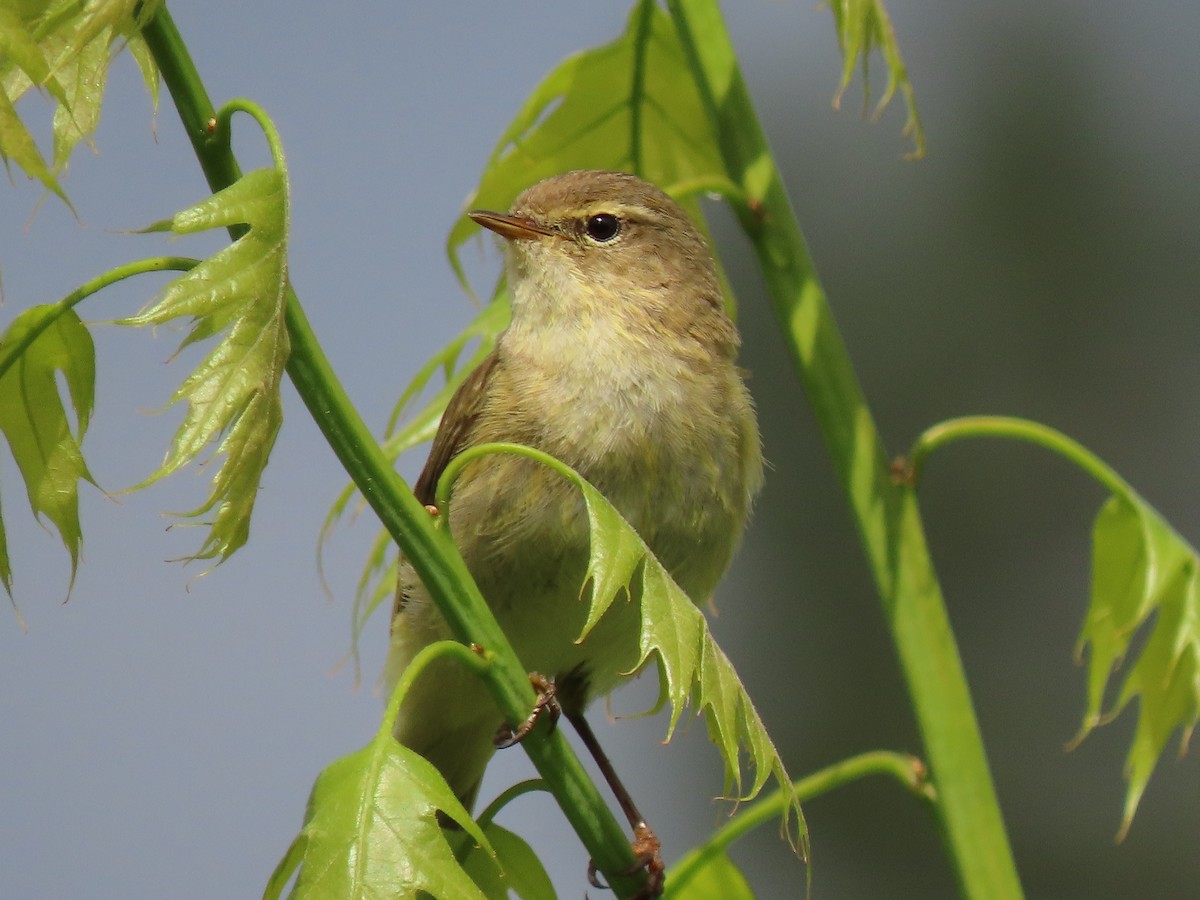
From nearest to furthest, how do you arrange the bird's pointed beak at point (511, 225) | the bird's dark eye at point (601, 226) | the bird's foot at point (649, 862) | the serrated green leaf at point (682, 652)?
1. the serrated green leaf at point (682, 652)
2. the bird's foot at point (649, 862)
3. the bird's pointed beak at point (511, 225)
4. the bird's dark eye at point (601, 226)

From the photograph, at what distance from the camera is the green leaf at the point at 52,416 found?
1.32 metres

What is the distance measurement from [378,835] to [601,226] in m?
1.94

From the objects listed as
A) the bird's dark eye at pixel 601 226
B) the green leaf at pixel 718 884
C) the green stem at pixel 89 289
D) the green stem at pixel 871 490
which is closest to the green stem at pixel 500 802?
the green leaf at pixel 718 884

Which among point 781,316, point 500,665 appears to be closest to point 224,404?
point 500,665

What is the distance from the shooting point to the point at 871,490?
6.38 feet

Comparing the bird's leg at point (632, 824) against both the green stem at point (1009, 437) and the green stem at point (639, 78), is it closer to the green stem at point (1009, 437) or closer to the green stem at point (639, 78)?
the green stem at point (1009, 437)

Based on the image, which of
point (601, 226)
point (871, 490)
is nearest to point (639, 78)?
point (601, 226)

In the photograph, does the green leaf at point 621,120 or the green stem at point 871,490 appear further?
the green leaf at point 621,120

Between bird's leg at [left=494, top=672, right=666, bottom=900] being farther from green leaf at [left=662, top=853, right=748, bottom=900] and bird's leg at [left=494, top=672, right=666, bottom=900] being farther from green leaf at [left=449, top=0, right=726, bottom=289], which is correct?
green leaf at [left=449, top=0, right=726, bottom=289]

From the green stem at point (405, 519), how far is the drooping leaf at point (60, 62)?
85mm

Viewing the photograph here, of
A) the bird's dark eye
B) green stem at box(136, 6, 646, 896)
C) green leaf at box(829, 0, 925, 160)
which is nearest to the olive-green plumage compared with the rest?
the bird's dark eye

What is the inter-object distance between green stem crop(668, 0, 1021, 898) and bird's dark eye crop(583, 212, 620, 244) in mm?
925

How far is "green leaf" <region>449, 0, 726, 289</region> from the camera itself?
231 cm

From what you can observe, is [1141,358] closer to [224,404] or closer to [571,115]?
[571,115]
